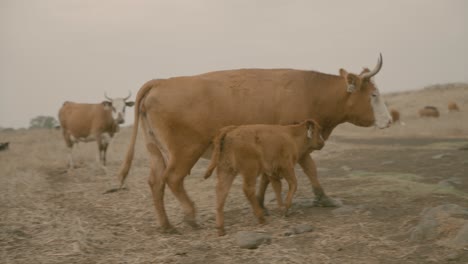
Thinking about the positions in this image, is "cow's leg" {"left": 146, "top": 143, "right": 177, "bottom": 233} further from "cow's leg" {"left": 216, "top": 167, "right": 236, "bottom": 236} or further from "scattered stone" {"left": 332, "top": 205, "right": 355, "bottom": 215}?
"scattered stone" {"left": 332, "top": 205, "right": 355, "bottom": 215}

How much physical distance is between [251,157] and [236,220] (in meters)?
1.16

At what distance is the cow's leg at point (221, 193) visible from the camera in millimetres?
6234

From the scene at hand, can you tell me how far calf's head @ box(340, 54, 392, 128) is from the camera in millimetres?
8133

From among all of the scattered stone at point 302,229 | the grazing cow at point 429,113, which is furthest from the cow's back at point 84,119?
the grazing cow at point 429,113

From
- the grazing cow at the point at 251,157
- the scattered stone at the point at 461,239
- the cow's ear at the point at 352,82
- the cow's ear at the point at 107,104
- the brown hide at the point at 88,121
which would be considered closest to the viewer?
the scattered stone at the point at 461,239

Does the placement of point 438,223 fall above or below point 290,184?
below

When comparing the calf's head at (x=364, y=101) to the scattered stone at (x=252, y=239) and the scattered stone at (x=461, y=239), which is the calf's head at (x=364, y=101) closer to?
the scattered stone at (x=252, y=239)

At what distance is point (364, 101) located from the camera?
8.26 m

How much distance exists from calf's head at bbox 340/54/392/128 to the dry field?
3.94ft

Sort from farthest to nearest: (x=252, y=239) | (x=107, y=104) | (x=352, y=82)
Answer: (x=107, y=104), (x=352, y=82), (x=252, y=239)

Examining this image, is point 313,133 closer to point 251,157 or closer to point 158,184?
point 251,157

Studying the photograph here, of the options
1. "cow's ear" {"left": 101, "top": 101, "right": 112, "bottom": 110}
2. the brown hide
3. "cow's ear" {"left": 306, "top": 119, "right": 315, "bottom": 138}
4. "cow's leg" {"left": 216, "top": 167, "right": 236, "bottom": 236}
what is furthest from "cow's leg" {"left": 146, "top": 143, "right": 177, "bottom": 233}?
"cow's ear" {"left": 101, "top": 101, "right": 112, "bottom": 110}

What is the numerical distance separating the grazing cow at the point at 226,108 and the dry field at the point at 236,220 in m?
0.72

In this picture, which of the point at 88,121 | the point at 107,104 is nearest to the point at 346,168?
the point at 107,104
